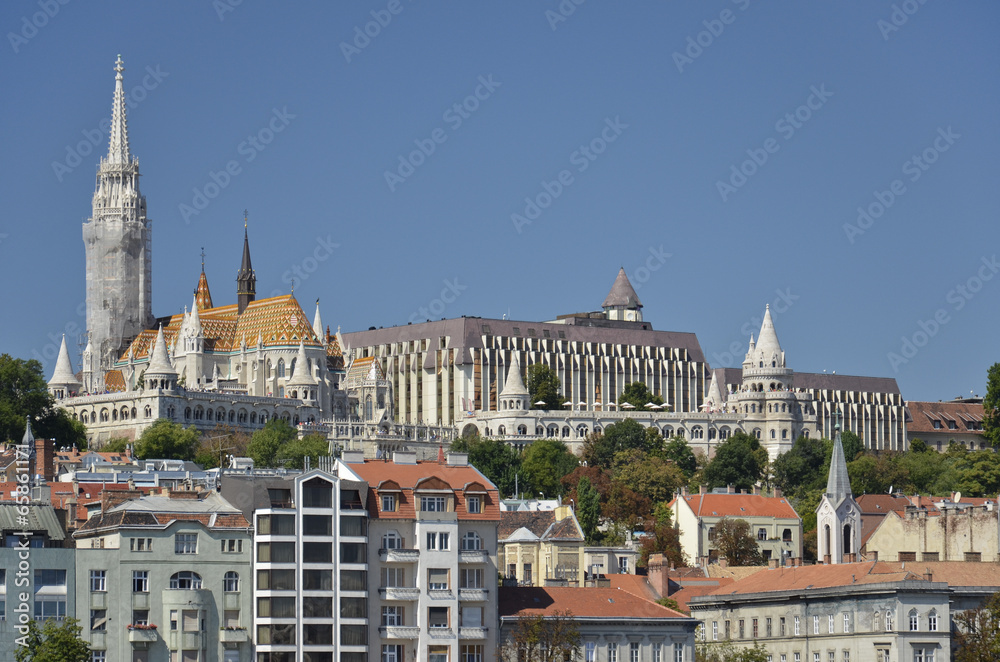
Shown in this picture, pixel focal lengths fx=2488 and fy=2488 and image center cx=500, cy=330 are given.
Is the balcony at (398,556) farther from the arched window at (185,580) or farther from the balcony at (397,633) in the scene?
the arched window at (185,580)

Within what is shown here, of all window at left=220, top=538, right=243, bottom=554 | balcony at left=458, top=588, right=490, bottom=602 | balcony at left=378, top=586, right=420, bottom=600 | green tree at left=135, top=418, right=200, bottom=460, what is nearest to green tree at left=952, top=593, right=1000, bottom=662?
balcony at left=458, top=588, right=490, bottom=602

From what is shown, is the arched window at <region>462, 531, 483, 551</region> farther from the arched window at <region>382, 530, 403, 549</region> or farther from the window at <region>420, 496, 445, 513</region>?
the arched window at <region>382, 530, 403, 549</region>

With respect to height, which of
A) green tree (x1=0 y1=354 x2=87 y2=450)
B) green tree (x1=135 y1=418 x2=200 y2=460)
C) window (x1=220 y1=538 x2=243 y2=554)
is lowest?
window (x1=220 y1=538 x2=243 y2=554)

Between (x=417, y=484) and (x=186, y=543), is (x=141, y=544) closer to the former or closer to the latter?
(x=186, y=543)

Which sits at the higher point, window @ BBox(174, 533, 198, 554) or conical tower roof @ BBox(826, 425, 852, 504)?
conical tower roof @ BBox(826, 425, 852, 504)

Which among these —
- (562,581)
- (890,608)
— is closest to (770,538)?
(562,581)

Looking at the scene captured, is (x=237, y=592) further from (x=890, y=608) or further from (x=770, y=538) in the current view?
(x=770, y=538)
